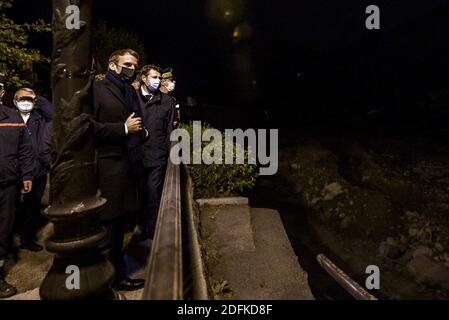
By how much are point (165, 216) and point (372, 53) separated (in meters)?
51.9

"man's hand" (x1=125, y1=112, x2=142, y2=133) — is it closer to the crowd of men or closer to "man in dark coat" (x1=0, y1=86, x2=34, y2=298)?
the crowd of men

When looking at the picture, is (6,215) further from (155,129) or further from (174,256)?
(174,256)

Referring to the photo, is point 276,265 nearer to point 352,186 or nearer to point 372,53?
point 352,186

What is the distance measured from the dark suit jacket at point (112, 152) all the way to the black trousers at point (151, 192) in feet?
4.09

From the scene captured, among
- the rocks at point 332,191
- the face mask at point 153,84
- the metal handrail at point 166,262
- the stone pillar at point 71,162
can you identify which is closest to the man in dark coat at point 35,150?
the face mask at point 153,84

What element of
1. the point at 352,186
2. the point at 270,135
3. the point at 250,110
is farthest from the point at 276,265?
the point at 250,110

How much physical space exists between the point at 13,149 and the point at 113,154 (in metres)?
1.65

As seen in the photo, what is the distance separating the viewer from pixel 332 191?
50.5ft

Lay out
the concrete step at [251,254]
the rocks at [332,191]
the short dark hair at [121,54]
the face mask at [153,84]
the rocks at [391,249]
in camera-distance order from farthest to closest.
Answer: the rocks at [332,191], the rocks at [391,249], the face mask at [153,84], the concrete step at [251,254], the short dark hair at [121,54]

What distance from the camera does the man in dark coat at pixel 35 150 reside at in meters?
4.67

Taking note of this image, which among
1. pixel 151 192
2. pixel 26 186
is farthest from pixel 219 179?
pixel 26 186

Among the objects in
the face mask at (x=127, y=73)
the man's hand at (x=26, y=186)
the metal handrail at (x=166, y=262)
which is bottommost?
the metal handrail at (x=166, y=262)

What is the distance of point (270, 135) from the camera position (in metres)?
28.3

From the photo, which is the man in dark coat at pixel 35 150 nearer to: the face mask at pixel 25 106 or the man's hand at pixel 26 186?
the face mask at pixel 25 106
